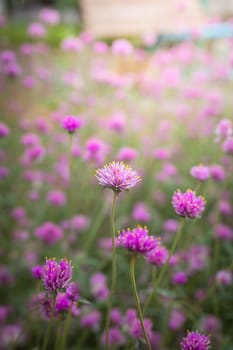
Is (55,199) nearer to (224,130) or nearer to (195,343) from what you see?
(224,130)

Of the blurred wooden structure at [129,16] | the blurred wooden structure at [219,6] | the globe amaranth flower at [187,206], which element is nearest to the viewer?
the globe amaranth flower at [187,206]

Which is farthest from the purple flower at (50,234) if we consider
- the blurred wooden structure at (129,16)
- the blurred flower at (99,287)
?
the blurred wooden structure at (129,16)

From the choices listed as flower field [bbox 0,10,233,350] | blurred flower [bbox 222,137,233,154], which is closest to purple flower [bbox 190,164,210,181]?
flower field [bbox 0,10,233,350]

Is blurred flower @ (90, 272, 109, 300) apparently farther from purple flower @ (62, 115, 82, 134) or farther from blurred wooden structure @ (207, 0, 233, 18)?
blurred wooden structure @ (207, 0, 233, 18)

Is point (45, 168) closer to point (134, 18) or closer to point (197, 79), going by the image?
point (197, 79)

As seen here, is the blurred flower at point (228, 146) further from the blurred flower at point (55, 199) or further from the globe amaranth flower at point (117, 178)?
the blurred flower at point (55, 199)

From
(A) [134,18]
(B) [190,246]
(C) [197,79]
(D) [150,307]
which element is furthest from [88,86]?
(A) [134,18]
